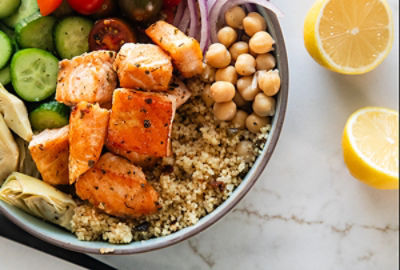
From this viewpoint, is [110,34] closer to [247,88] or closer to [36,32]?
[36,32]

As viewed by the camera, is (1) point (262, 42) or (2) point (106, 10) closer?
(1) point (262, 42)

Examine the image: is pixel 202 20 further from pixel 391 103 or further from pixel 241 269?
pixel 241 269

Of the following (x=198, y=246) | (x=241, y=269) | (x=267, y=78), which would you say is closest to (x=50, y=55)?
(x=267, y=78)

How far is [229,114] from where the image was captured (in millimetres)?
Answer: 1734

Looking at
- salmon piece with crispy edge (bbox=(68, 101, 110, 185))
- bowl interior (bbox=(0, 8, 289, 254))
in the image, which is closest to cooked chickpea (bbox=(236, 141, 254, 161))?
bowl interior (bbox=(0, 8, 289, 254))

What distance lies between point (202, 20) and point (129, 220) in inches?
31.9

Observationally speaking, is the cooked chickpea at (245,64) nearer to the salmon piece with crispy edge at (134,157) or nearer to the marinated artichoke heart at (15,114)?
the salmon piece with crispy edge at (134,157)

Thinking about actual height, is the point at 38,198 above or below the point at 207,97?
below

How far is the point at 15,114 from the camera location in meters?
1.71

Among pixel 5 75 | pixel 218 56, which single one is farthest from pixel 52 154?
pixel 218 56

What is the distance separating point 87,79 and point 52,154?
303mm

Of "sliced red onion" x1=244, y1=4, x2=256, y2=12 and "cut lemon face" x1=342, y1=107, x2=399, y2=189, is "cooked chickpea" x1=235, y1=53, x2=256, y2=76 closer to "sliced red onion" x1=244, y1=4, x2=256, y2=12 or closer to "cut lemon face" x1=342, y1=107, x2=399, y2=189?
"sliced red onion" x1=244, y1=4, x2=256, y2=12

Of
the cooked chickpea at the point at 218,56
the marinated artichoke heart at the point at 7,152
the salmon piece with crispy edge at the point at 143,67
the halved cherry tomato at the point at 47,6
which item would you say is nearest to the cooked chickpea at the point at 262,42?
the cooked chickpea at the point at 218,56

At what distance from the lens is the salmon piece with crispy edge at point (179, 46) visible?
164 centimetres
